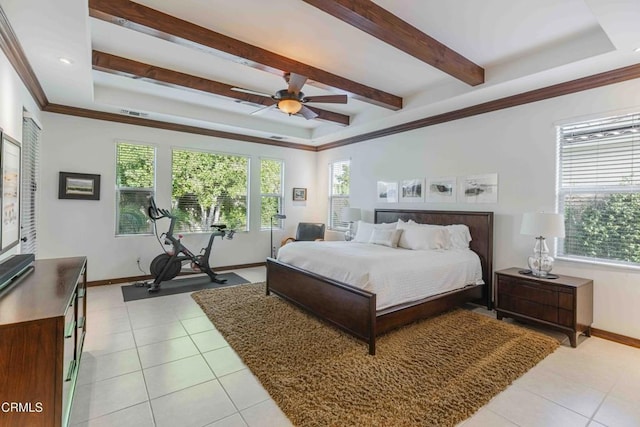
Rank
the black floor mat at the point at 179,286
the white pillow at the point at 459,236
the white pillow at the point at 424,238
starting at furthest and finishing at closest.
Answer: the black floor mat at the point at 179,286
the white pillow at the point at 459,236
the white pillow at the point at 424,238

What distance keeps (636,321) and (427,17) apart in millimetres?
3549

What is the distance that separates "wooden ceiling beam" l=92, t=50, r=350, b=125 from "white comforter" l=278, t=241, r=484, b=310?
205 cm

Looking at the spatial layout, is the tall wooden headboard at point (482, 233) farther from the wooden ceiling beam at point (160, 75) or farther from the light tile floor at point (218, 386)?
the wooden ceiling beam at point (160, 75)

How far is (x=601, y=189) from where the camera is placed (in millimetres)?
3324

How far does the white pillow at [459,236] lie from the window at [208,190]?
4.02 meters

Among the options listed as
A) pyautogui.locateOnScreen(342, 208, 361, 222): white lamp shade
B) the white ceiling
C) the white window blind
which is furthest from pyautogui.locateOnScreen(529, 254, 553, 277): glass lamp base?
the white window blind

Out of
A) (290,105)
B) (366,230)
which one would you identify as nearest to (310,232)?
(366,230)

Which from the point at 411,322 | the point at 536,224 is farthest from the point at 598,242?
the point at 411,322

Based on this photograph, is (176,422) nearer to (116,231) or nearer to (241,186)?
(116,231)

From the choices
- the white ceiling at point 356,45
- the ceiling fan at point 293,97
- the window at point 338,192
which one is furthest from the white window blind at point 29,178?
the window at point 338,192

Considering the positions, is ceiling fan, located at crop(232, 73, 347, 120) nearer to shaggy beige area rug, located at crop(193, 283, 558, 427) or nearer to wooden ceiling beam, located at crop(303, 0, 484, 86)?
wooden ceiling beam, located at crop(303, 0, 484, 86)

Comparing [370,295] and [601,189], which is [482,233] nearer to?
[601,189]

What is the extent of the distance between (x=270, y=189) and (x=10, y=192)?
442 centimetres

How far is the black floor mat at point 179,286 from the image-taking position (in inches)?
180
